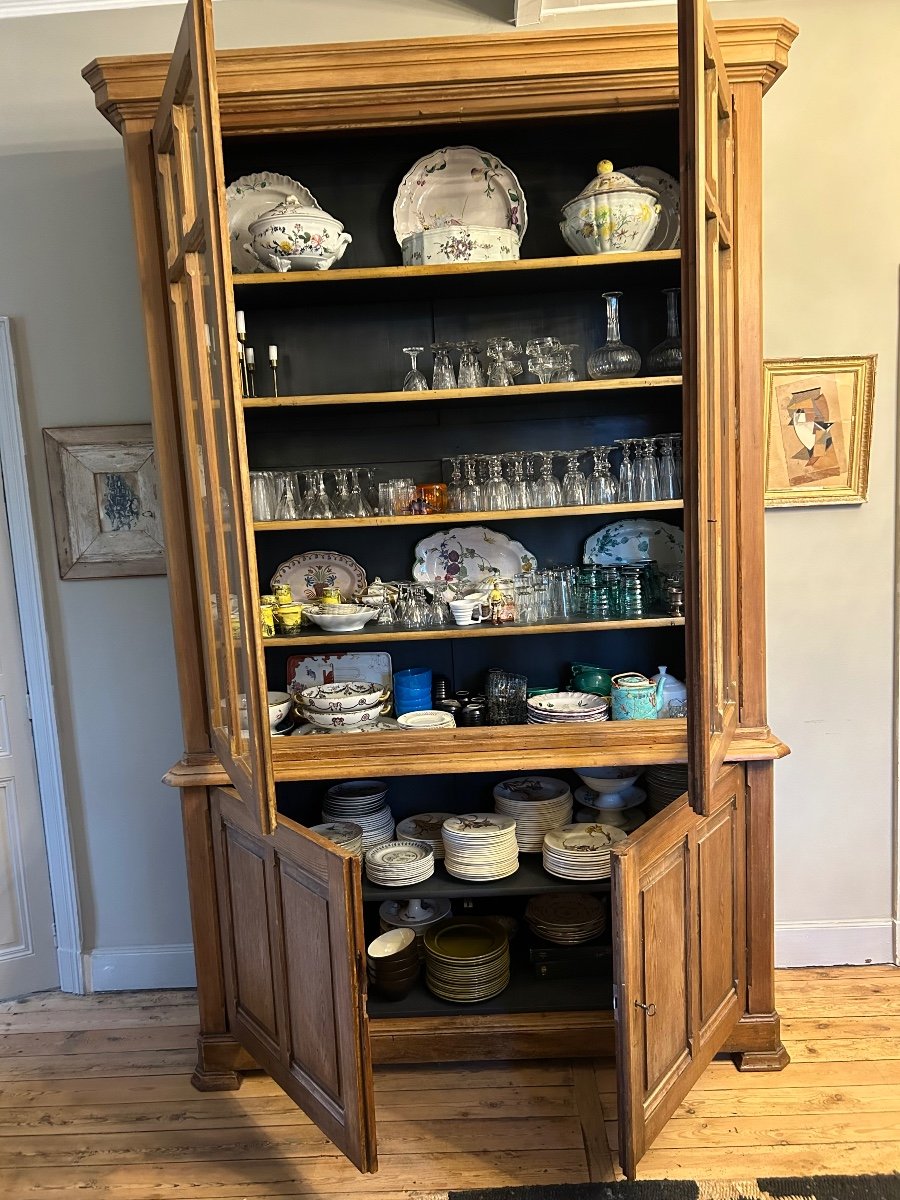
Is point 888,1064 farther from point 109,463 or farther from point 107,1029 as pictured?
point 109,463

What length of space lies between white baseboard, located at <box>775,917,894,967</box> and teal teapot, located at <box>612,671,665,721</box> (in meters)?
0.99

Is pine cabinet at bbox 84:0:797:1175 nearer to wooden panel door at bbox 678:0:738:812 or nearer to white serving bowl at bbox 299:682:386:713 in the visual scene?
wooden panel door at bbox 678:0:738:812

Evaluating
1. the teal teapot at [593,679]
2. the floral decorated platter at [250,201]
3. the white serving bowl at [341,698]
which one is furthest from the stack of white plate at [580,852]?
the floral decorated platter at [250,201]

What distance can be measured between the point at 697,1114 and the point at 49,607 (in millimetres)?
2274

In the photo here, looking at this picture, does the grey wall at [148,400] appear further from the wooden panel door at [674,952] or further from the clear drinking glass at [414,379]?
the clear drinking glass at [414,379]

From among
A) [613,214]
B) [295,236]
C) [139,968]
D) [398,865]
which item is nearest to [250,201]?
[295,236]

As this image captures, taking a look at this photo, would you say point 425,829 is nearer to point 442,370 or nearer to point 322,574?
point 322,574

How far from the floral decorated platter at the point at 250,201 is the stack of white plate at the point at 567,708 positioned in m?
1.40

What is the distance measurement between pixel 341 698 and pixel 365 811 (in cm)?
39

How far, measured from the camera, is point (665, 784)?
245 centimetres

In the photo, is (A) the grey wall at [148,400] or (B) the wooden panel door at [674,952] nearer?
(B) the wooden panel door at [674,952]

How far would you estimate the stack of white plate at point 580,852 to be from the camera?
2.27 metres

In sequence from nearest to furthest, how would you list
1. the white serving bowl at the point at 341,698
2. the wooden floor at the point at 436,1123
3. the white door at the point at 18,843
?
the wooden floor at the point at 436,1123, the white serving bowl at the point at 341,698, the white door at the point at 18,843

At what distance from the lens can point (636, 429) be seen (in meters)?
2.51
